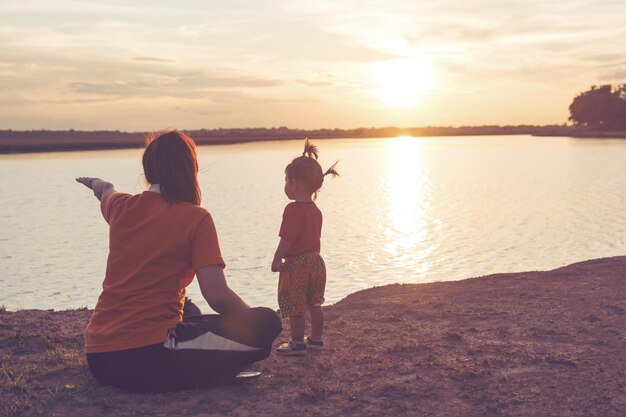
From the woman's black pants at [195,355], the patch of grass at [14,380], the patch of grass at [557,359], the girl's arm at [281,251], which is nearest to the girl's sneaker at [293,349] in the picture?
the girl's arm at [281,251]

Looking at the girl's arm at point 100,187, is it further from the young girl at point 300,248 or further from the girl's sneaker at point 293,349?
the girl's sneaker at point 293,349

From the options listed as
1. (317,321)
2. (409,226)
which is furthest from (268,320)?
(409,226)

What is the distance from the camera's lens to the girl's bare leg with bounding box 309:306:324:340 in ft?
19.0

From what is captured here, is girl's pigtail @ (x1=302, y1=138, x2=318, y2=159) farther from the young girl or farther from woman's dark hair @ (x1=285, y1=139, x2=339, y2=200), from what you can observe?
woman's dark hair @ (x1=285, y1=139, x2=339, y2=200)

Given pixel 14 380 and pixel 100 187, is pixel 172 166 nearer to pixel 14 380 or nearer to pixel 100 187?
pixel 100 187

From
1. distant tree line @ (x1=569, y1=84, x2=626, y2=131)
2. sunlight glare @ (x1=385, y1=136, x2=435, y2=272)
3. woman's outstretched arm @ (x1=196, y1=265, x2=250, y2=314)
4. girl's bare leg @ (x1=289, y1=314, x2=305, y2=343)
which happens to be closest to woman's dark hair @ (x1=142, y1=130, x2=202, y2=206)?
woman's outstretched arm @ (x1=196, y1=265, x2=250, y2=314)

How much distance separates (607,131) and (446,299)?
13325 centimetres

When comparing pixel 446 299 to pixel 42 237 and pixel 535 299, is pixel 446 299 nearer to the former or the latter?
pixel 535 299

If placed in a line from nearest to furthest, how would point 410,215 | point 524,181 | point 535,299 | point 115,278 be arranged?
point 115,278
point 535,299
point 410,215
point 524,181

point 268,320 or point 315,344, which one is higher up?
point 268,320

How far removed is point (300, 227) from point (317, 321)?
99 cm

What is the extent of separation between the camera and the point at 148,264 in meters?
4.25

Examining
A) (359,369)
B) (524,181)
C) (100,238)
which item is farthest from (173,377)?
A: (524,181)

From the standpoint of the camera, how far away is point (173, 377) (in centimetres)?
456
